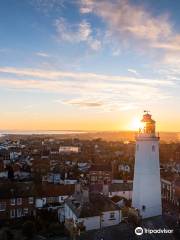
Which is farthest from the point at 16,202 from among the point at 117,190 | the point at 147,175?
the point at 147,175

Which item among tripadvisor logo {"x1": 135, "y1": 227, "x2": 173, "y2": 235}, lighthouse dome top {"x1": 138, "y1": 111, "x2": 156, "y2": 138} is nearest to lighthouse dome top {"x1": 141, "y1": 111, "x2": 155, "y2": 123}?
lighthouse dome top {"x1": 138, "y1": 111, "x2": 156, "y2": 138}

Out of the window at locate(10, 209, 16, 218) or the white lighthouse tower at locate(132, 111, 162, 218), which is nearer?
the white lighthouse tower at locate(132, 111, 162, 218)

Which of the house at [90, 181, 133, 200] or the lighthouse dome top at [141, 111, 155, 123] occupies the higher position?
the lighthouse dome top at [141, 111, 155, 123]

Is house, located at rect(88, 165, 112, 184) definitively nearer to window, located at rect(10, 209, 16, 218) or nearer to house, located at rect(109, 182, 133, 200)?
house, located at rect(109, 182, 133, 200)

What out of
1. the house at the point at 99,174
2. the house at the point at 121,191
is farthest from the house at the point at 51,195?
the house at the point at 99,174

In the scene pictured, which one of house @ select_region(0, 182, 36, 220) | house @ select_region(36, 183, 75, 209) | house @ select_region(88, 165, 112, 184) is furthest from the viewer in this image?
house @ select_region(88, 165, 112, 184)

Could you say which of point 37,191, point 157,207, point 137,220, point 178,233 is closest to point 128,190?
point 37,191

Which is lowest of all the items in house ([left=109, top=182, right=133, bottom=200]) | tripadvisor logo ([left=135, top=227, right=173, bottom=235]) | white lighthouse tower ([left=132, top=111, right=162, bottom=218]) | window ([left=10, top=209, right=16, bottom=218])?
window ([left=10, top=209, right=16, bottom=218])
